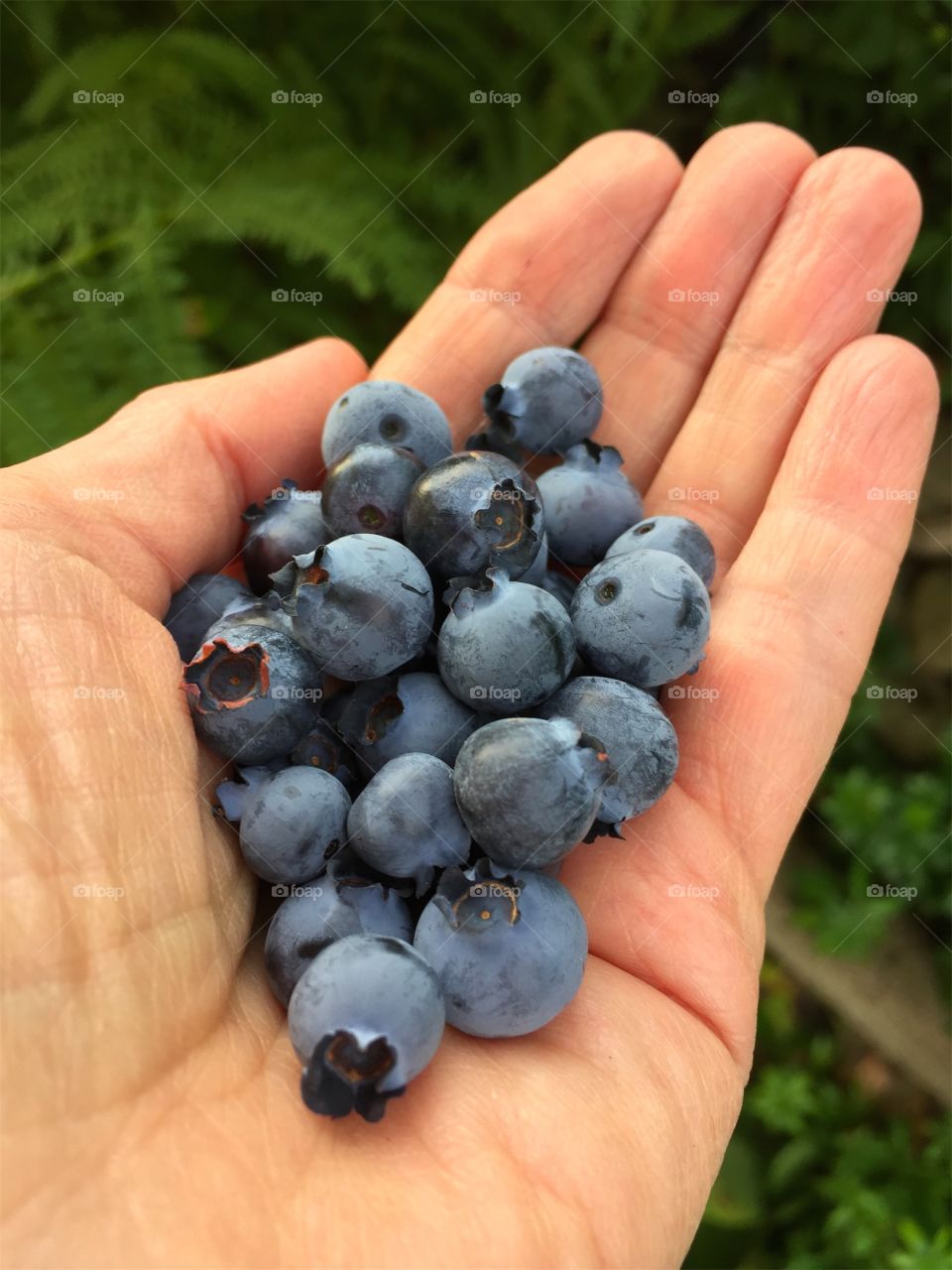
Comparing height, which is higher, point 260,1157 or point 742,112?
point 742,112

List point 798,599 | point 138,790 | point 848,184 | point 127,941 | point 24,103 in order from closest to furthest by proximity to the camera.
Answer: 1. point 127,941
2. point 138,790
3. point 798,599
4. point 848,184
5. point 24,103

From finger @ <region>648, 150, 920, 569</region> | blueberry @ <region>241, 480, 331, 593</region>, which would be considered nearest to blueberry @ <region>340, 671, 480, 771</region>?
blueberry @ <region>241, 480, 331, 593</region>

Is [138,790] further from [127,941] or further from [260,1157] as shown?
[260,1157]

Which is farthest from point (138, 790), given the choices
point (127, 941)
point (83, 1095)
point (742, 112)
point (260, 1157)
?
point (742, 112)

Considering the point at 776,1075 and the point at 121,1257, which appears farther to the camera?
the point at 776,1075

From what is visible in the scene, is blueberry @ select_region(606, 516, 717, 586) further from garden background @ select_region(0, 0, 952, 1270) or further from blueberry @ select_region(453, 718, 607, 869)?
garden background @ select_region(0, 0, 952, 1270)

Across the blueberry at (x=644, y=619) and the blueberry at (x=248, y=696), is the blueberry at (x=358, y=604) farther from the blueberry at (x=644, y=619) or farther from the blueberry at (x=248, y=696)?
the blueberry at (x=644, y=619)
